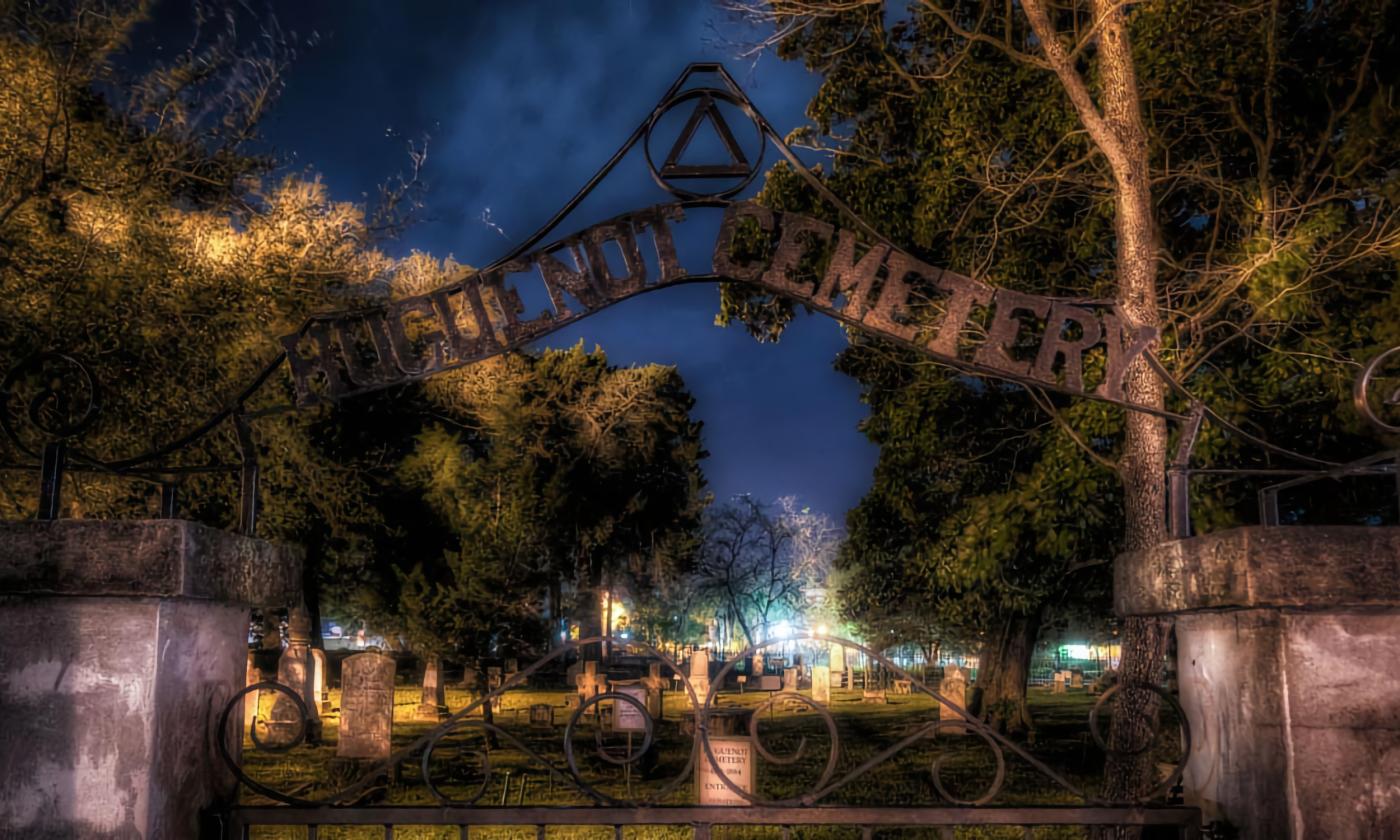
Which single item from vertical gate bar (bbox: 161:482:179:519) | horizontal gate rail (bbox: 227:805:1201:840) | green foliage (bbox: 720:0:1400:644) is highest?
green foliage (bbox: 720:0:1400:644)

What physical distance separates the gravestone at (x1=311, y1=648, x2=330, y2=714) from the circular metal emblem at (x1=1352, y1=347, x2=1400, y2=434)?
975 inches

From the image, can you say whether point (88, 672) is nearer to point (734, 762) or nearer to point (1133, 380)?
point (1133, 380)

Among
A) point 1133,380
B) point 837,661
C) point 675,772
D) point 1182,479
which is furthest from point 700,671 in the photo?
point 1182,479

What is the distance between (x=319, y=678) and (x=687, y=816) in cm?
2728

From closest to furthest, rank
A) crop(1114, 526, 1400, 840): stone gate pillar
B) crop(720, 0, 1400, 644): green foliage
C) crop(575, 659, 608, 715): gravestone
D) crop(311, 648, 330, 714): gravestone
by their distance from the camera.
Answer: crop(1114, 526, 1400, 840): stone gate pillar < crop(720, 0, 1400, 644): green foliage < crop(311, 648, 330, 714): gravestone < crop(575, 659, 608, 715): gravestone

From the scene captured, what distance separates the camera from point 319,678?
28734 millimetres

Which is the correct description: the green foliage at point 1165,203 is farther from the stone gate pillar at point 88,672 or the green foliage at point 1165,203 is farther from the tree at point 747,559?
the tree at point 747,559

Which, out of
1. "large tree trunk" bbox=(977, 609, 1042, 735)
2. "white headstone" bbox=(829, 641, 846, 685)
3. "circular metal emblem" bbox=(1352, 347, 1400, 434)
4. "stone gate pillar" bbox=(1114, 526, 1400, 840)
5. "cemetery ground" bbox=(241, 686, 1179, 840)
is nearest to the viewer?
"stone gate pillar" bbox=(1114, 526, 1400, 840)

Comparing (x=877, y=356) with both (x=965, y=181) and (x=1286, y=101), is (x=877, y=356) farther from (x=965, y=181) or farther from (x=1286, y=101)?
(x=1286, y=101)

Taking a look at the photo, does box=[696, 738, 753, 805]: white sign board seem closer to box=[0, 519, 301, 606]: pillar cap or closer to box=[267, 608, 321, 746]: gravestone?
box=[267, 608, 321, 746]: gravestone

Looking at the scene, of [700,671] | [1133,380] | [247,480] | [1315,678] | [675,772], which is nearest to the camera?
[1315,678]

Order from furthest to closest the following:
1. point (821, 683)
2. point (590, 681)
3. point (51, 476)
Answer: point (821, 683), point (590, 681), point (51, 476)

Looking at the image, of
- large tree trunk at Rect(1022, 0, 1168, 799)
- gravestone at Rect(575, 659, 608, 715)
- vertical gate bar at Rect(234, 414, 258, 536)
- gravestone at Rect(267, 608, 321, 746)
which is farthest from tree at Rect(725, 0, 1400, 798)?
gravestone at Rect(575, 659, 608, 715)

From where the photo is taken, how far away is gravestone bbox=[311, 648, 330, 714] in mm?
27969
